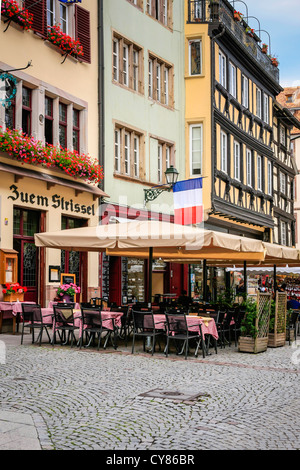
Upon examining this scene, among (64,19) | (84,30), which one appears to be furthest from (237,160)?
(64,19)

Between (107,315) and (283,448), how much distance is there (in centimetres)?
718

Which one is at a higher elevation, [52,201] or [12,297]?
[52,201]

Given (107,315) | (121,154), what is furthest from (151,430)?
(121,154)

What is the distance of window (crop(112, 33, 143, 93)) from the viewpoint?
67.8ft

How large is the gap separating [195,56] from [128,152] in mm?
6270

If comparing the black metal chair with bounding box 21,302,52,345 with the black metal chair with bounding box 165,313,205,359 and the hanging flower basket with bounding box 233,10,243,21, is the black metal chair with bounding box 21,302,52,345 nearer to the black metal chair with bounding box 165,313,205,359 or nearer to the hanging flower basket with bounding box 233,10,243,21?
the black metal chair with bounding box 165,313,205,359

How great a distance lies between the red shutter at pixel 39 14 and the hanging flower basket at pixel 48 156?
124 inches

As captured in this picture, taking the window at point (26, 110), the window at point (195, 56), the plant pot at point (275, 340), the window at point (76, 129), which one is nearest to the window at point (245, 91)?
the window at point (195, 56)

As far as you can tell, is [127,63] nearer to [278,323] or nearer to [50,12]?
[50,12]

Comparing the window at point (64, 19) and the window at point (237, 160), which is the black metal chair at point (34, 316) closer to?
the window at point (64, 19)

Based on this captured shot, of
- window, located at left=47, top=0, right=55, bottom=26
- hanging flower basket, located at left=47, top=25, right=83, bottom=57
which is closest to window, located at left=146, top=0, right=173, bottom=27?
hanging flower basket, located at left=47, top=25, right=83, bottom=57

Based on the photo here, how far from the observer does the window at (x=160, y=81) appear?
2281 centimetres

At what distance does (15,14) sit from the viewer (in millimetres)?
15531

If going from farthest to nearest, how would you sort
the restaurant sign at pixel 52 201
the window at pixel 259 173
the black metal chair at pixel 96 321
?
the window at pixel 259 173 < the restaurant sign at pixel 52 201 < the black metal chair at pixel 96 321
